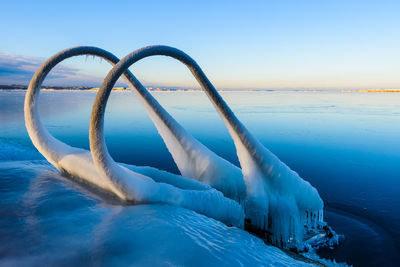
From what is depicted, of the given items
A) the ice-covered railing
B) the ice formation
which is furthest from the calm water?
the ice-covered railing

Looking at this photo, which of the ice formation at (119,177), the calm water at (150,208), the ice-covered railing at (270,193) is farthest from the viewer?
the ice-covered railing at (270,193)

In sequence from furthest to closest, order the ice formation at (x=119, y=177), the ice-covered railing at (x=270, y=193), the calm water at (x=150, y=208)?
the ice-covered railing at (x=270, y=193) → the ice formation at (x=119, y=177) → the calm water at (x=150, y=208)

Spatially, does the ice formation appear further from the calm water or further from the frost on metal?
the calm water

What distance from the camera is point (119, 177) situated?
4.20 m

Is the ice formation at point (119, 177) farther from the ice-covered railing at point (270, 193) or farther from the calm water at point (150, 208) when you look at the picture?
the ice-covered railing at point (270, 193)

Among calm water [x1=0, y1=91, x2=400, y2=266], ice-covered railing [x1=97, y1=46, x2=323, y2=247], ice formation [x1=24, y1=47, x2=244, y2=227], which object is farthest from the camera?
ice-covered railing [x1=97, y1=46, x2=323, y2=247]

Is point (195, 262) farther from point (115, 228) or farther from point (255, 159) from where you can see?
point (255, 159)

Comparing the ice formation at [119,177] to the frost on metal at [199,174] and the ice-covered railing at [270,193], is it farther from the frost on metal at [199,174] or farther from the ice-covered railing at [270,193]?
the ice-covered railing at [270,193]

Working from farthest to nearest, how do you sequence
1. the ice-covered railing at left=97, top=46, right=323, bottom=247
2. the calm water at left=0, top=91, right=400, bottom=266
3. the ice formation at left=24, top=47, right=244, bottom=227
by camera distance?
the ice-covered railing at left=97, top=46, right=323, bottom=247 → the ice formation at left=24, top=47, right=244, bottom=227 → the calm water at left=0, top=91, right=400, bottom=266

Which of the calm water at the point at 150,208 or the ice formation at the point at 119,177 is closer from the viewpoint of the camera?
the calm water at the point at 150,208

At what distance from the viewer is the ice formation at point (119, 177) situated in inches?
167

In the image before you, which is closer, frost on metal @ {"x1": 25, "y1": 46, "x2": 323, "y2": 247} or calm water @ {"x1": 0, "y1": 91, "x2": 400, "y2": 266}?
calm water @ {"x1": 0, "y1": 91, "x2": 400, "y2": 266}

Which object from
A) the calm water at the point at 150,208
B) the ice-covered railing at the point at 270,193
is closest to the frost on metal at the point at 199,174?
the ice-covered railing at the point at 270,193

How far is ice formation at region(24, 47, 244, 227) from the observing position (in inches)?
167
